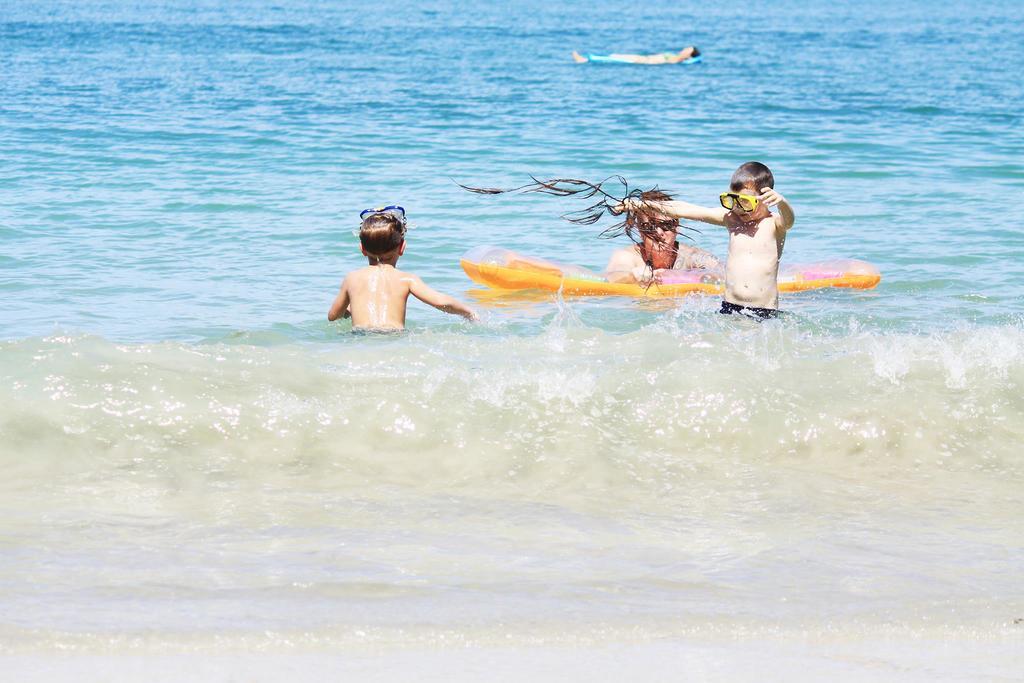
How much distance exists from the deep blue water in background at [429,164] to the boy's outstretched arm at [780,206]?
69 cm

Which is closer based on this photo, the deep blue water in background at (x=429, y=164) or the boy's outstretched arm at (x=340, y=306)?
the boy's outstretched arm at (x=340, y=306)

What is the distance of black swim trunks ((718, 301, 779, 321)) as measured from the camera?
6.55 m

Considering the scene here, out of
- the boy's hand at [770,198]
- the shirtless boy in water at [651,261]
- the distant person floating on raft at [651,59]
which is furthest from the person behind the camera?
the distant person floating on raft at [651,59]

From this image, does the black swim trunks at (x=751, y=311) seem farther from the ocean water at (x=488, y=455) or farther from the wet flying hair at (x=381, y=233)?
the wet flying hair at (x=381, y=233)

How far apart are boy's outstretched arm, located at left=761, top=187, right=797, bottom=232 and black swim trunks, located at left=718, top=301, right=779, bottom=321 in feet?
1.41

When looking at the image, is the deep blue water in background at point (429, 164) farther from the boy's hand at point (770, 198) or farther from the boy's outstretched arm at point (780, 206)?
the boy's hand at point (770, 198)

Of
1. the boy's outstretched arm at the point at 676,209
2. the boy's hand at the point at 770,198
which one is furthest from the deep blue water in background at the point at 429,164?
the boy's hand at the point at 770,198

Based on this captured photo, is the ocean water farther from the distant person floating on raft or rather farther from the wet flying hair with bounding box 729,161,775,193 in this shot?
the distant person floating on raft

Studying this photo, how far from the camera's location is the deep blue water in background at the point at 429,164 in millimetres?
7609

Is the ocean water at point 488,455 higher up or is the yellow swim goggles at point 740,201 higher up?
the yellow swim goggles at point 740,201

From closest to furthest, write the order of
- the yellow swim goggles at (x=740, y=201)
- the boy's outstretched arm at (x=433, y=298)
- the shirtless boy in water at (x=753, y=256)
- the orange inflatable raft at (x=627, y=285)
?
the yellow swim goggles at (x=740, y=201) < the boy's outstretched arm at (x=433, y=298) < the shirtless boy in water at (x=753, y=256) < the orange inflatable raft at (x=627, y=285)

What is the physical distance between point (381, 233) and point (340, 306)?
17.4 inches

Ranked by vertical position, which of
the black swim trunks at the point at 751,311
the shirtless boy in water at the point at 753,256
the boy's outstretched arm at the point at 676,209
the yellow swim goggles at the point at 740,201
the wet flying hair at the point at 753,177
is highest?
the wet flying hair at the point at 753,177

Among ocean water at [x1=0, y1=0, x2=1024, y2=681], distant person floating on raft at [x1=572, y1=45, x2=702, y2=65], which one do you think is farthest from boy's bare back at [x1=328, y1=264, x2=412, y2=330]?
distant person floating on raft at [x1=572, y1=45, x2=702, y2=65]
